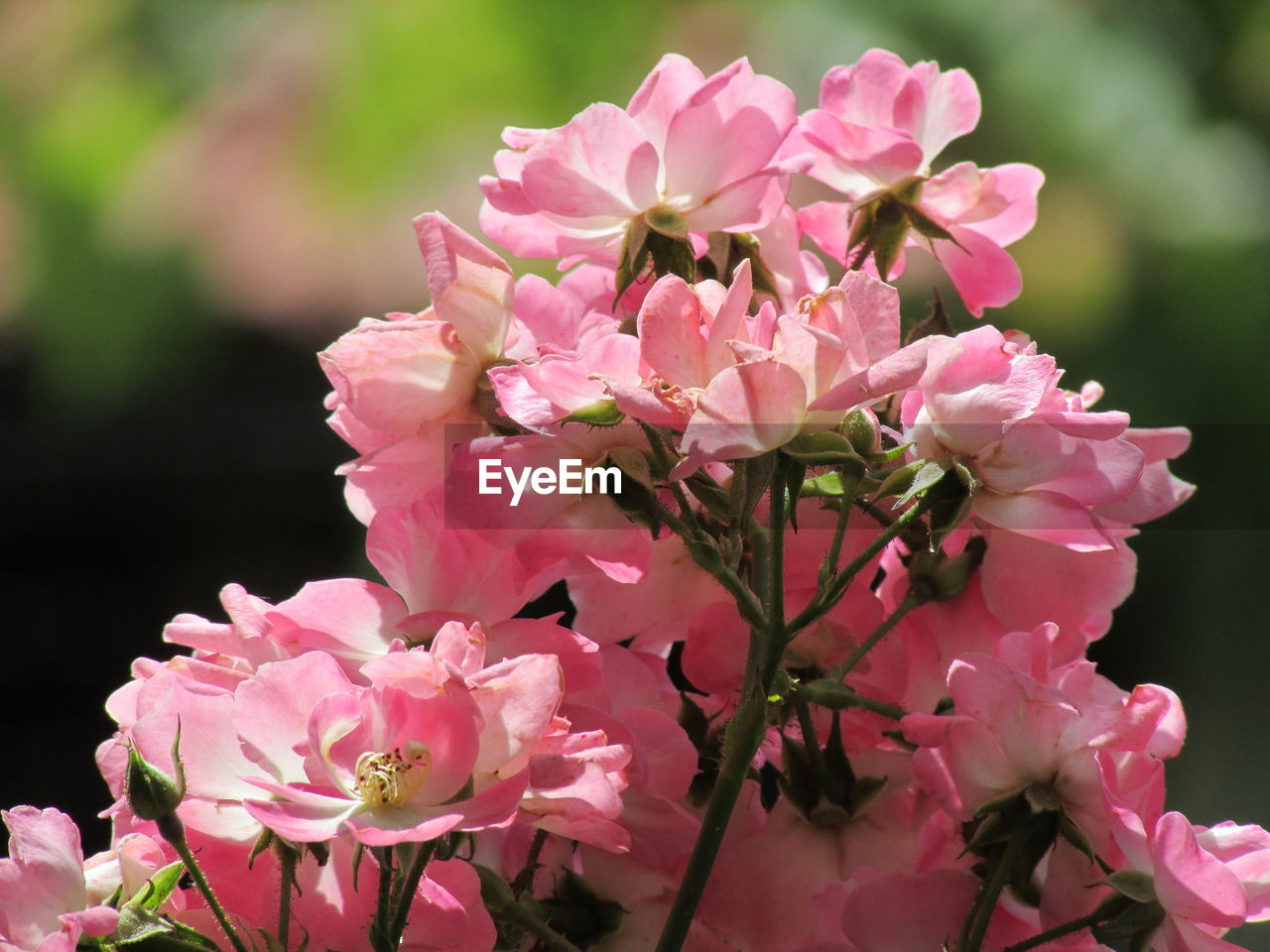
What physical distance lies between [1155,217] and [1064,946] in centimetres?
191

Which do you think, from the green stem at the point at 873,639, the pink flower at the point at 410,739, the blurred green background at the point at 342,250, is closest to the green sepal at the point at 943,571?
the green stem at the point at 873,639

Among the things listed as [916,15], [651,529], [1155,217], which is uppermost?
[916,15]

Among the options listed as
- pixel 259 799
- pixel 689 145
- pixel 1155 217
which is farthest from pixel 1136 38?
pixel 259 799

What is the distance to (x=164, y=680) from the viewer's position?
9.5 inches

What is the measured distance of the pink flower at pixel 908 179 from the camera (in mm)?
318

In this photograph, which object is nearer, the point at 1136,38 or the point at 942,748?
the point at 942,748

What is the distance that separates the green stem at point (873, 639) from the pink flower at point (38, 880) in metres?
0.15

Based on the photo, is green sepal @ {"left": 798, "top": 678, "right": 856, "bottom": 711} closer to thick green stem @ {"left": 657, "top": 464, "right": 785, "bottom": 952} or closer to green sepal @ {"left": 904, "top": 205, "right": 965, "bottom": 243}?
thick green stem @ {"left": 657, "top": 464, "right": 785, "bottom": 952}

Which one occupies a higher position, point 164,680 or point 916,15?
point 916,15

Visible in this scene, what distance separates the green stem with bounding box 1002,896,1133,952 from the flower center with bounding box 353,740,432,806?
0.39 feet

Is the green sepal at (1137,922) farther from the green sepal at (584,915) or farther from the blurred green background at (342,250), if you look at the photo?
the blurred green background at (342,250)

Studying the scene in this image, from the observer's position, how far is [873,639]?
28 centimetres

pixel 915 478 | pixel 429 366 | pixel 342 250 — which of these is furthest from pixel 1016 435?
pixel 342 250

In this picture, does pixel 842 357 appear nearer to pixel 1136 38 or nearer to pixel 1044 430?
pixel 1044 430
